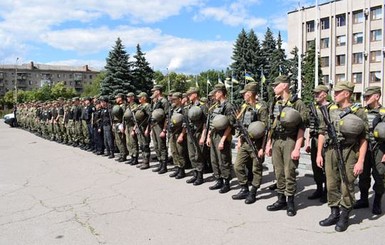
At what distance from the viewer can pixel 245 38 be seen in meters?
49.1

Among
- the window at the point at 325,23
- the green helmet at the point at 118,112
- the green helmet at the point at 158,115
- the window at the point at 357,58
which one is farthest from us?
the window at the point at 325,23

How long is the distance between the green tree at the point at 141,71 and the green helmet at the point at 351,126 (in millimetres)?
33200

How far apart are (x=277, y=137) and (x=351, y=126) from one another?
1272mm

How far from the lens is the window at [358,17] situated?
2058 inches

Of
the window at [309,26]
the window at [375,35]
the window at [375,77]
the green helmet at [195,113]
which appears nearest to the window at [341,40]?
the window at [375,35]

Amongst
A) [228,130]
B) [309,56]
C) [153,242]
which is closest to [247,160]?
[228,130]

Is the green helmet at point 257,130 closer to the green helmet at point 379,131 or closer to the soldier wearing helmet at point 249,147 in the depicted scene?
the soldier wearing helmet at point 249,147

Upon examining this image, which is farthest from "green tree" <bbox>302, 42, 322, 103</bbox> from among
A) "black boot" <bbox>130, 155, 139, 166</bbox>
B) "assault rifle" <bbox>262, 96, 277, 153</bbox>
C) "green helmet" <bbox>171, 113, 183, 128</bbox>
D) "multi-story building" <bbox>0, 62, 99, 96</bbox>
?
"multi-story building" <bbox>0, 62, 99, 96</bbox>

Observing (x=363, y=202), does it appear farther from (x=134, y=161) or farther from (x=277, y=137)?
(x=134, y=161)

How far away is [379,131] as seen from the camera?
543 centimetres

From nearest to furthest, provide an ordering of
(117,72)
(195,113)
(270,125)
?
1. (270,125)
2. (195,113)
3. (117,72)

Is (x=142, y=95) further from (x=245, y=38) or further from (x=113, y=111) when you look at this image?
(x=245, y=38)

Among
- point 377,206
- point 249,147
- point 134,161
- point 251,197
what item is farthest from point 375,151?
point 134,161

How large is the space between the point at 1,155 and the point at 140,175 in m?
7.32
